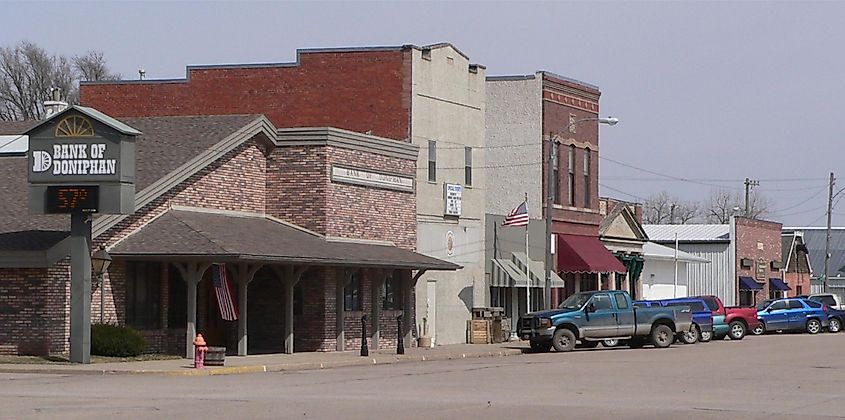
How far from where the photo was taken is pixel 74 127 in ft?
103

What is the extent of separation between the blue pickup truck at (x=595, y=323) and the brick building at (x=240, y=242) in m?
3.69

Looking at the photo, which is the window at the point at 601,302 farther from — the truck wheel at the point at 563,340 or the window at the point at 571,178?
the window at the point at 571,178

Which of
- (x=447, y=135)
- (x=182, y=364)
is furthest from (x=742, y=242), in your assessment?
(x=182, y=364)

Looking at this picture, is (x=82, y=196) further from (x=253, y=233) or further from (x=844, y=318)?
(x=844, y=318)

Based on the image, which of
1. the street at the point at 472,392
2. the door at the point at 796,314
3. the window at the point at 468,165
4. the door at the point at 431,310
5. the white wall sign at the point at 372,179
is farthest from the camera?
the door at the point at 796,314

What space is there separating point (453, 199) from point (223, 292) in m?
12.4

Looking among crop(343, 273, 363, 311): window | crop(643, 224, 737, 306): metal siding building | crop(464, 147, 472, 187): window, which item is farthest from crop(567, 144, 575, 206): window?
crop(643, 224, 737, 306): metal siding building

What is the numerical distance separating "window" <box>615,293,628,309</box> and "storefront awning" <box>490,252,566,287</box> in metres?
6.08

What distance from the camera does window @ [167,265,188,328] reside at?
3550cm

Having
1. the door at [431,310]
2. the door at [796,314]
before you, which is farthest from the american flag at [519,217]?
the door at [796,314]

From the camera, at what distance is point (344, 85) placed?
4500 centimetres

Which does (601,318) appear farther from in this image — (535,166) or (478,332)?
(535,166)

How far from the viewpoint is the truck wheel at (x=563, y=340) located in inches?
1657

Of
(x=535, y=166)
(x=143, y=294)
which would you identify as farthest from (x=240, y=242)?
(x=535, y=166)
